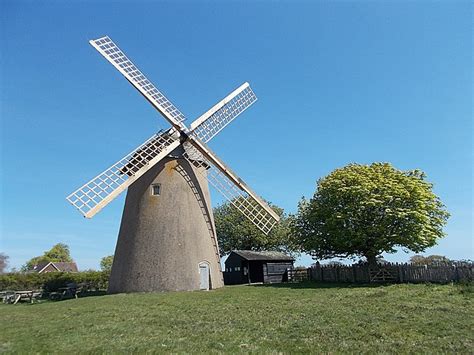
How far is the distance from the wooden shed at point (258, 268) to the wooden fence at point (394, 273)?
13.8ft

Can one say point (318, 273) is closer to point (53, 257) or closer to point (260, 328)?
point (260, 328)

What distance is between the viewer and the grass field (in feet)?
23.0

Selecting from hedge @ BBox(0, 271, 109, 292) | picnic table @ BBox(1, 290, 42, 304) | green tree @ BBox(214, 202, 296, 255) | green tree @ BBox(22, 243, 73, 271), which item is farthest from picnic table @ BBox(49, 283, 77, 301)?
green tree @ BBox(22, 243, 73, 271)

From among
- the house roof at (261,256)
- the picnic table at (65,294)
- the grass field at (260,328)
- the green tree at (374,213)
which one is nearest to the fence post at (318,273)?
the green tree at (374,213)

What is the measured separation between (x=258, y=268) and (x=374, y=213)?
13.5 metres

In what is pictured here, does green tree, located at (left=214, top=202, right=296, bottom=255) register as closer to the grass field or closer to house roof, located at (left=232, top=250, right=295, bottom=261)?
house roof, located at (left=232, top=250, right=295, bottom=261)

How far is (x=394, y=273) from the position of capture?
21609 millimetres

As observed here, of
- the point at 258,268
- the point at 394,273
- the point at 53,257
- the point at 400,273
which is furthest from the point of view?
the point at 53,257

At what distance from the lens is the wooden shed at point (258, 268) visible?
31.0m

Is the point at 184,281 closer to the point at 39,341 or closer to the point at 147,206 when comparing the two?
the point at 147,206

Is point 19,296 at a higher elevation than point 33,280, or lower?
lower

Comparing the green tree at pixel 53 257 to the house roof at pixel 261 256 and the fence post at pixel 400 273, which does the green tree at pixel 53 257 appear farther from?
the fence post at pixel 400 273

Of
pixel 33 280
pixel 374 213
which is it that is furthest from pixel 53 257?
pixel 374 213

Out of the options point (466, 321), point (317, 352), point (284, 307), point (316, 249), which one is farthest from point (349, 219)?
point (317, 352)
